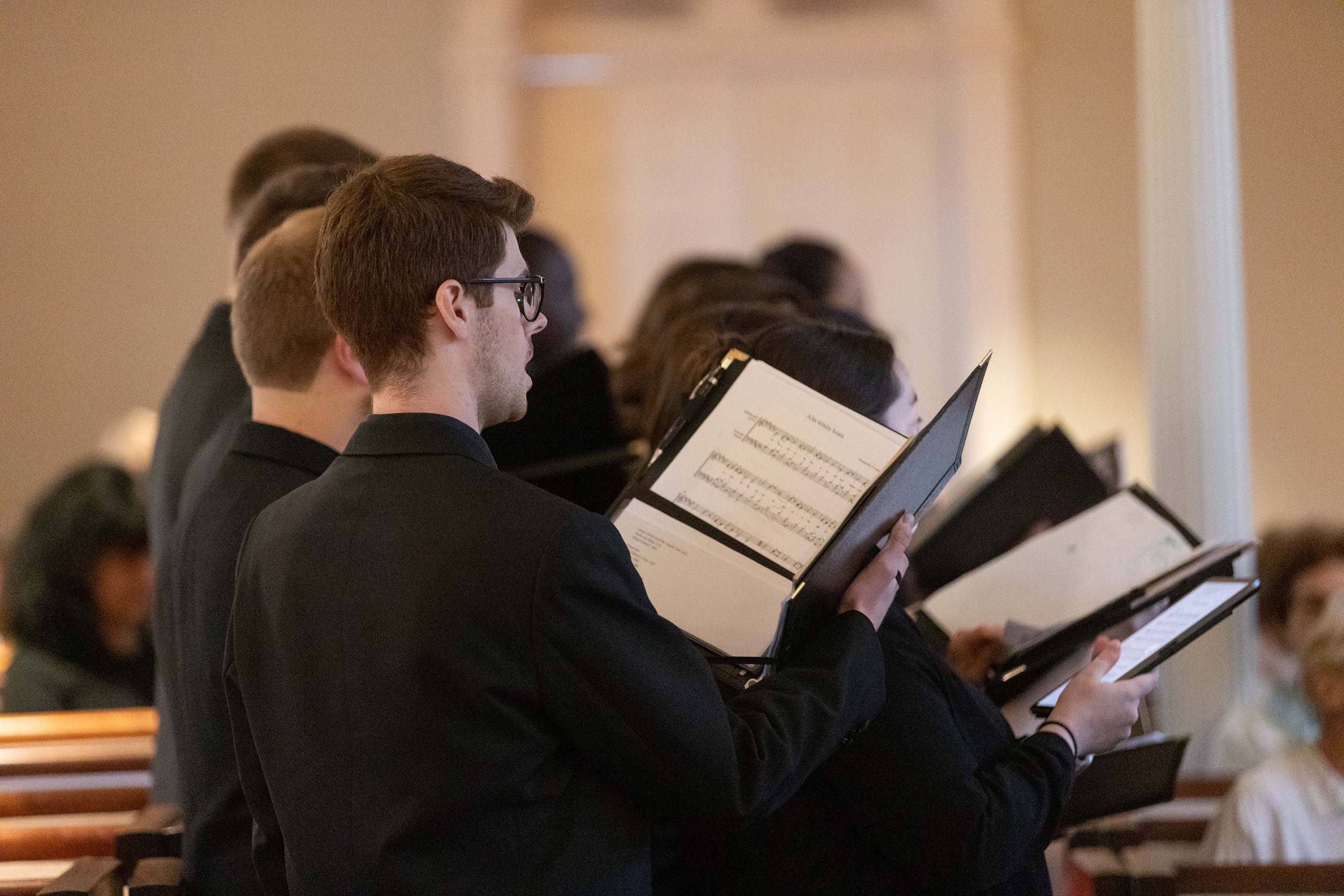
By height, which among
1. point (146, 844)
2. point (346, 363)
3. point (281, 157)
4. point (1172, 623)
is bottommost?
point (146, 844)

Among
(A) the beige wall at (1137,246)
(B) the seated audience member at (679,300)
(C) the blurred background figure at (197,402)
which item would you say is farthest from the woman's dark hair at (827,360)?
(A) the beige wall at (1137,246)

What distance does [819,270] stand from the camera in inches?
154

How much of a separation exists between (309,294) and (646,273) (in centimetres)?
528

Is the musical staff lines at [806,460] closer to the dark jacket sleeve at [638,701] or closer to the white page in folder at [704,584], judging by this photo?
the white page in folder at [704,584]

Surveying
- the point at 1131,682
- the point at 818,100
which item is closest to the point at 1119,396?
the point at 818,100

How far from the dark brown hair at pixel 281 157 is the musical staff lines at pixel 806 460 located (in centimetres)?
138

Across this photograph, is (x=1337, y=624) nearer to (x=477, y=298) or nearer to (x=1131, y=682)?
(x=1131, y=682)

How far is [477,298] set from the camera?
139 cm

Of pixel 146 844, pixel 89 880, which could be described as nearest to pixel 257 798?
pixel 89 880

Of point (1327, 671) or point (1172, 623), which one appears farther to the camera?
point (1327, 671)

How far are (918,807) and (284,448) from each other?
96 cm

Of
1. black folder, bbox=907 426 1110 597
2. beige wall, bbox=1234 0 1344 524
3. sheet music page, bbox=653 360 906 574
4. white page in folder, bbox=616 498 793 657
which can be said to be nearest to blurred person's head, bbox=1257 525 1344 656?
black folder, bbox=907 426 1110 597

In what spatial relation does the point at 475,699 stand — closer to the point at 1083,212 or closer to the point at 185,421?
the point at 185,421

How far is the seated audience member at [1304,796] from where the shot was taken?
8.10ft
